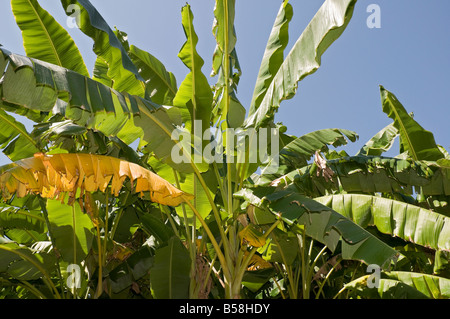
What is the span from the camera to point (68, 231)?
18.1 feet

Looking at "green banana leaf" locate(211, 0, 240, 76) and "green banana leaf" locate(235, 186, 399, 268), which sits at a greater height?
"green banana leaf" locate(211, 0, 240, 76)

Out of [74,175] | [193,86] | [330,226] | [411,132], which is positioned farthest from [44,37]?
[411,132]

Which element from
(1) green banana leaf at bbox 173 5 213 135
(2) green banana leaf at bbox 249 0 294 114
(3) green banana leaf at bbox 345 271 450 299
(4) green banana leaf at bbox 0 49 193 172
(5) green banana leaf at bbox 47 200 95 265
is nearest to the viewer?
(4) green banana leaf at bbox 0 49 193 172

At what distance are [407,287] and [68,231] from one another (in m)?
3.84

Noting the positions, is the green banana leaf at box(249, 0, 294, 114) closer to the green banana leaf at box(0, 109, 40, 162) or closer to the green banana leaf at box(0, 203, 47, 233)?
the green banana leaf at box(0, 109, 40, 162)

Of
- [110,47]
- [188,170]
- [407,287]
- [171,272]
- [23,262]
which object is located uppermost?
[110,47]

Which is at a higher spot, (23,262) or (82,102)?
(82,102)

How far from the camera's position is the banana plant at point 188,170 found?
3.97m

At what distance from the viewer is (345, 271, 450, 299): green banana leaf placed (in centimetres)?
473

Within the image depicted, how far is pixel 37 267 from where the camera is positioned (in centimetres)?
531

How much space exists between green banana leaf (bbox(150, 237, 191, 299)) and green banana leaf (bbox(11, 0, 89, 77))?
2.33 metres

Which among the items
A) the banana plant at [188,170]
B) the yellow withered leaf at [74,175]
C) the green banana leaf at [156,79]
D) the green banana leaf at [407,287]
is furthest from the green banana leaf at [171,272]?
the green banana leaf at [156,79]

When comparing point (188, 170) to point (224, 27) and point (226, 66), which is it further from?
point (224, 27)

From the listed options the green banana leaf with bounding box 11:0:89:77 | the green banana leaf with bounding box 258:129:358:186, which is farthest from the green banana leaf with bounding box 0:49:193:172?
the green banana leaf with bounding box 258:129:358:186
